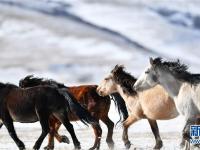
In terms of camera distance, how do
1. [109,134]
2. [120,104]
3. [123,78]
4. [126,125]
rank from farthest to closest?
[120,104], [109,134], [123,78], [126,125]

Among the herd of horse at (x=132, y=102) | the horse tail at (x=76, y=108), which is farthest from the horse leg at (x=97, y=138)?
the horse tail at (x=76, y=108)

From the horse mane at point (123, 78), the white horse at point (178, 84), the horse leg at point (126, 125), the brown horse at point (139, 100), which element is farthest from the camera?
the horse mane at point (123, 78)

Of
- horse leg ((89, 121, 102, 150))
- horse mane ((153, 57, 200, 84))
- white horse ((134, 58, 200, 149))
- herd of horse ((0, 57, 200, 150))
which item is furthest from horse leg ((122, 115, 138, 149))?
horse mane ((153, 57, 200, 84))

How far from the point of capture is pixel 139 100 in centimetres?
1385

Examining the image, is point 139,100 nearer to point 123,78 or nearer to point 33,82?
point 123,78

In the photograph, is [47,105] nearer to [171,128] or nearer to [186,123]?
[186,123]

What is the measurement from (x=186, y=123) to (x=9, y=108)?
12.2ft

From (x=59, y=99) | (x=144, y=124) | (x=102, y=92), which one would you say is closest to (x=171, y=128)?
(x=144, y=124)

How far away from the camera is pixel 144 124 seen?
92.1ft

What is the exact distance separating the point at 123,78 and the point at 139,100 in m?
0.91

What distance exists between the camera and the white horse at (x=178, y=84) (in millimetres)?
11055

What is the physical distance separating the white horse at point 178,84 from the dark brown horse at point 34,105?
5.23ft

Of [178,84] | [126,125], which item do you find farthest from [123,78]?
[178,84]

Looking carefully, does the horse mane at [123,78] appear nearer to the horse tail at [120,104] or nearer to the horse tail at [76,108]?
the horse tail at [120,104]
